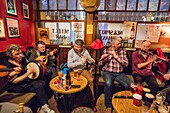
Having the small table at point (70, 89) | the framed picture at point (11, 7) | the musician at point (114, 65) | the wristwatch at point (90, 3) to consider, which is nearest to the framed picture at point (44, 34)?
the framed picture at point (11, 7)

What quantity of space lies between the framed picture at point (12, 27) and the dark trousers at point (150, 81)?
8.25 feet

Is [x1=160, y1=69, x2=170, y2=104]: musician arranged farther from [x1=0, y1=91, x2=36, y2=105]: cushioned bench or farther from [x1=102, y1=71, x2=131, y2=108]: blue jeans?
[x1=0, y1=91, x2=36, y2=105]: cushioned bench

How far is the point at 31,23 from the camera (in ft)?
9.49

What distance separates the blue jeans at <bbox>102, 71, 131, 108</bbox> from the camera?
1980 millimetres

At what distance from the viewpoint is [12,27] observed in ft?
7.36

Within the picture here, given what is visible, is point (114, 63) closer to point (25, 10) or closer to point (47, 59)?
point (47, 59)

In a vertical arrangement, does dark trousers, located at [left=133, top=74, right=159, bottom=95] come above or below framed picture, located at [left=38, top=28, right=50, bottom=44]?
below

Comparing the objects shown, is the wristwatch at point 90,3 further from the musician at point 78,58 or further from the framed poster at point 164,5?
the framed poster at point 164,5

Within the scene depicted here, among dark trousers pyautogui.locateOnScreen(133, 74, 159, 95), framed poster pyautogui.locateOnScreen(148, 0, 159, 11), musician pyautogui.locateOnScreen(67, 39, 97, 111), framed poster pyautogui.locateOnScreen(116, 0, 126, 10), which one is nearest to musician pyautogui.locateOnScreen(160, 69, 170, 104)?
dark trousers pyautogui.locateOnScreen(133, 74, 159, 95)

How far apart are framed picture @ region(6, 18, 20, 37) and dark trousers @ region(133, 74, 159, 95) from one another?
252cm

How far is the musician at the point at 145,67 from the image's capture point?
201 cm

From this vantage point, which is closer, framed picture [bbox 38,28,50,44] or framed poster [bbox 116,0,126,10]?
framed poster [bbox 116,0,126,10]

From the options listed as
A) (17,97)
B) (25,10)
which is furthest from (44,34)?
(17,97)

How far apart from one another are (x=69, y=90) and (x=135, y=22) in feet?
6.99
